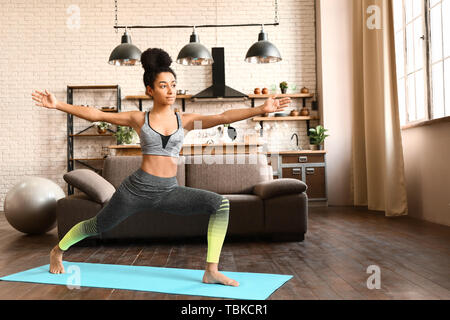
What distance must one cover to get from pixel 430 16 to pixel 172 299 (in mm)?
4762

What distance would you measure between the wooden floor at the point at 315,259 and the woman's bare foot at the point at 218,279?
27cm

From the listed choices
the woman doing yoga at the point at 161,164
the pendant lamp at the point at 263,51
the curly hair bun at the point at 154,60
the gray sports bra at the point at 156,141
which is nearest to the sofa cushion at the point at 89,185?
the woman doing yoga at the point at 161,164

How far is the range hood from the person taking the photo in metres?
7.53

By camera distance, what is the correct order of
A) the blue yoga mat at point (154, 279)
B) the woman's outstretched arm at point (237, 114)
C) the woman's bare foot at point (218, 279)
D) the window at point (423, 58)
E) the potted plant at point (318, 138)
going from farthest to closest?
the potted plant at point (318, 138) < the window at point (423, 58) < the woman's outstretched arm at point (237, 114) < the woman's bare foot at point (218, 279) < the blue yoga mat at point (154, 279)

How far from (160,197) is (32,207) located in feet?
8.37

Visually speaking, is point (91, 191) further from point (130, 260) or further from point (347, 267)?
point (347, 267)

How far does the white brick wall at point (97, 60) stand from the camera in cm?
777

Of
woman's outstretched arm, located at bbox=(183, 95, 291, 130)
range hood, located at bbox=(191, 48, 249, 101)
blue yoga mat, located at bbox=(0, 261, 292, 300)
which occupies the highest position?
range hood, located at bbox=(191, 48, 249, 101)

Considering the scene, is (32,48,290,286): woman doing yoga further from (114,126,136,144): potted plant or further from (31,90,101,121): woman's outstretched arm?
(114,126,136,144): potted plant

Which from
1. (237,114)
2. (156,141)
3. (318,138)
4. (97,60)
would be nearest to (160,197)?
(156,141)

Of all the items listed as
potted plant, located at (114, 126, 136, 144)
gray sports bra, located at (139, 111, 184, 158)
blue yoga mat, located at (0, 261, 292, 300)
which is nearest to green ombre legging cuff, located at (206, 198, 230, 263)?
blue yoga mat, located at (0, 261, 292, 300)

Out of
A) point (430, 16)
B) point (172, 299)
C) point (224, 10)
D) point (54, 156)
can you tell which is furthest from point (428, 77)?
Answer: point (54, 156)

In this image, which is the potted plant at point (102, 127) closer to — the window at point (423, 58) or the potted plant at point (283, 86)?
the potted plant at point (283, 86)

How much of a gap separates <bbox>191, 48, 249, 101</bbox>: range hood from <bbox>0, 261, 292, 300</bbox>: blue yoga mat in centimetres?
484
